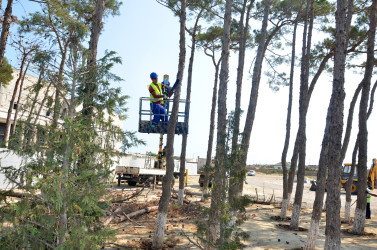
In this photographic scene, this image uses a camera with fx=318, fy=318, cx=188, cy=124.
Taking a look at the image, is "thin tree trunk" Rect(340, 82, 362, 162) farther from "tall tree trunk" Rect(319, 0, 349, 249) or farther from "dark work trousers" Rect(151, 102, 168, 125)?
"dark work trousers" Rect(151, 102, 168, 125)

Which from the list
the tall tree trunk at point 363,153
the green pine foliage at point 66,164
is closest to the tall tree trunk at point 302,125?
the tall tree trunk at point 363,153

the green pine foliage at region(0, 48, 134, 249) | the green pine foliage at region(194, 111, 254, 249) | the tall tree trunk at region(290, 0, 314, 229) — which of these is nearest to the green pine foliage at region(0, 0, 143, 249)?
the green pine foliage at region(0, 48, 134, 249)

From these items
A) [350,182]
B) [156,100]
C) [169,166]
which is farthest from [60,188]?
[350,182]

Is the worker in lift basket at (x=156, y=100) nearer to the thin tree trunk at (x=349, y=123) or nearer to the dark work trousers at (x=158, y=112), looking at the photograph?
the dark work trousers at (x=158, y=112)

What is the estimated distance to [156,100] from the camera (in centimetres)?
1027

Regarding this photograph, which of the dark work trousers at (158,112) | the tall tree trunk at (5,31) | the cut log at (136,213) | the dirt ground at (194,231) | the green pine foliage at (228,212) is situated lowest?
the dirt ground at (194,231)

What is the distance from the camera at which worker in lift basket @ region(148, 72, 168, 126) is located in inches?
407

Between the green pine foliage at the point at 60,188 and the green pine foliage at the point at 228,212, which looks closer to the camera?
the green pine foliage at the point at 60,188

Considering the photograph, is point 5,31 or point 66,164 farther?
point 5,31

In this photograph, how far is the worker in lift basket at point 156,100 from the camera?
33.9 ft

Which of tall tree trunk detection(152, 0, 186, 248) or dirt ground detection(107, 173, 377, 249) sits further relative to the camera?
dirt ground detection(107, 173, 377, 249)

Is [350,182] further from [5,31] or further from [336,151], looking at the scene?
[5,31]

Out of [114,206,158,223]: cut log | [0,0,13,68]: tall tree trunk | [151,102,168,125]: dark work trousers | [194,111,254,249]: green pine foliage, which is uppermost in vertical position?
[0,0,13,68]: tall tree trunk

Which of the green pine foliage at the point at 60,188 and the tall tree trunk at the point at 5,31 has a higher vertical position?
the tall tree trunk at the point at 5,31
